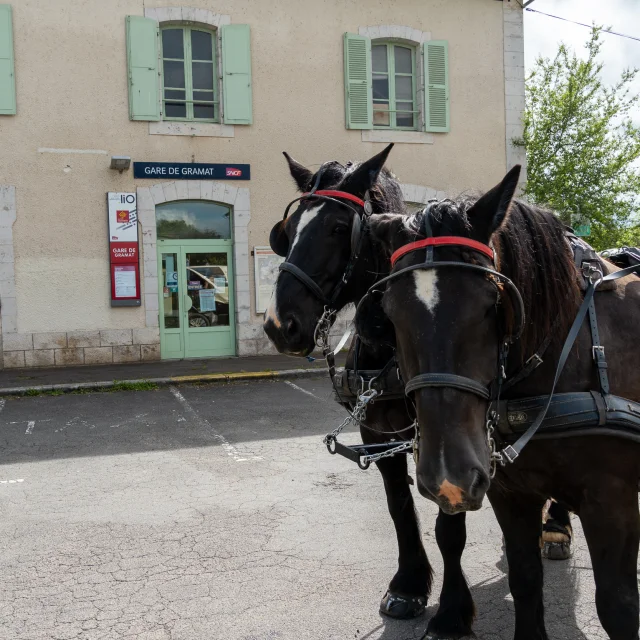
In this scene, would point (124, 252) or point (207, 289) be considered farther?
point (207, 289)

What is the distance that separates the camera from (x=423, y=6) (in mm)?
14164

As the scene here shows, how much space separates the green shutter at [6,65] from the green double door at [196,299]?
338cm

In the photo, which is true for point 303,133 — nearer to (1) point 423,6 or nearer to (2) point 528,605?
(1) point 423,6

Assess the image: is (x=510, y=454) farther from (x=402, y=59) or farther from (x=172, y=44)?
(x=402, y=59)

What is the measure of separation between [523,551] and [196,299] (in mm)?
11227

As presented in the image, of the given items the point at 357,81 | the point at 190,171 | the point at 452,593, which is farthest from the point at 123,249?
the point at 452,593

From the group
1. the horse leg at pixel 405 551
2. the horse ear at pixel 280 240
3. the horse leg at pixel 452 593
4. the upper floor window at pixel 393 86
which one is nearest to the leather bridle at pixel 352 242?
the horse ear at pixel 280 240

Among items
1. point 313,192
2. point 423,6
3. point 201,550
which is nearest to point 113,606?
point 201,550

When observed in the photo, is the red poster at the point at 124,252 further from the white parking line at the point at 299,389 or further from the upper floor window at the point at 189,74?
the white parking line at the point at 299,389

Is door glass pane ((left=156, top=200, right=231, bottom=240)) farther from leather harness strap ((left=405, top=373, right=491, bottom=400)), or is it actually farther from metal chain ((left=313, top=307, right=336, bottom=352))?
leather harness strap ((left=405, top=373, right=491, bottom=400))

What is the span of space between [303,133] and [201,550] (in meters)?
10.7

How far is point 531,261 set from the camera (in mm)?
2398

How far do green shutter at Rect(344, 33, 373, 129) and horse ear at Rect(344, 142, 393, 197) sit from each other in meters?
10.7

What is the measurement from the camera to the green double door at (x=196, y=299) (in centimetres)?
1319
